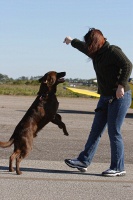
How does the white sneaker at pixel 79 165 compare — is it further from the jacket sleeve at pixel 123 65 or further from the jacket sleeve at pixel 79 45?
the jacket sleeve at pixel 79 45

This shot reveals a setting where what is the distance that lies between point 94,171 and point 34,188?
1.59m

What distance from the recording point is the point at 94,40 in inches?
290

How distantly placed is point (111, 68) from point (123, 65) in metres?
0.21

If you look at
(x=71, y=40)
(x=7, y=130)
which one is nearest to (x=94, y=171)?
(x=71, y=40)

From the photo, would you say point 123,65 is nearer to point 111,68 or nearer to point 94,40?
point 111,68

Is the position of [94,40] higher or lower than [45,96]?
higher

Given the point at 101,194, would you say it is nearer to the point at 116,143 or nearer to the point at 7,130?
the point at 116,143

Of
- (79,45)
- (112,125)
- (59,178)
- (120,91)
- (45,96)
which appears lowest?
(59,178)

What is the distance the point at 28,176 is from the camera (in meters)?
7.31

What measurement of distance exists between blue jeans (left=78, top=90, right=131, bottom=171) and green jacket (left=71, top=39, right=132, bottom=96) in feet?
0.49

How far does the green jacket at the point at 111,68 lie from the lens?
23.9ft

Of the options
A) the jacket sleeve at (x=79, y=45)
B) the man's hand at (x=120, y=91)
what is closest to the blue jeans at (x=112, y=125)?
the man's hand at (x=120, y=91)

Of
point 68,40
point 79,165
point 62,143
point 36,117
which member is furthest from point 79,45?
point 62,143

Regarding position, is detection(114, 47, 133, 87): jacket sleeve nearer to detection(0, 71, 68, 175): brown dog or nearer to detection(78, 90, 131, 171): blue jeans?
detection(78, 90, 131, 171): blue jeans
